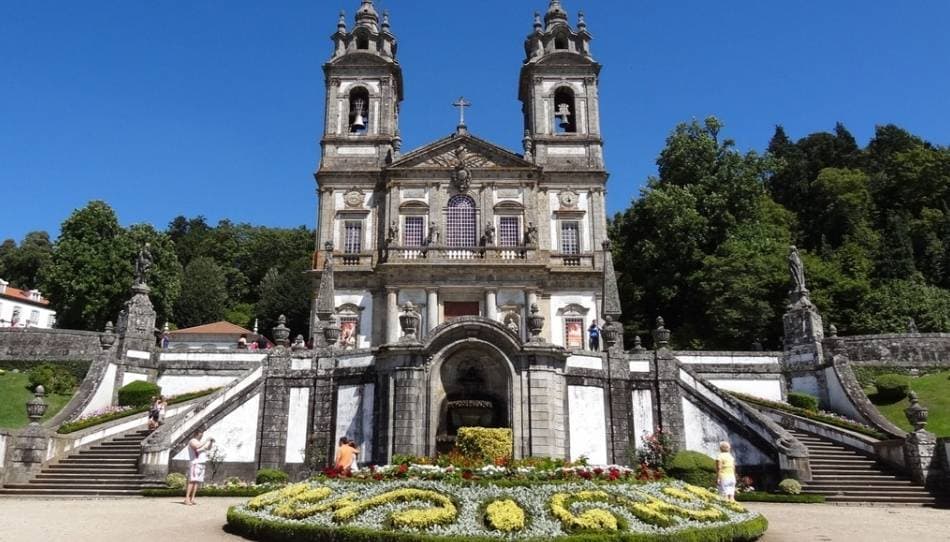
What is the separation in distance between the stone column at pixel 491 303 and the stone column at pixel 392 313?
3776mm

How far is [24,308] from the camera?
57.5 meters

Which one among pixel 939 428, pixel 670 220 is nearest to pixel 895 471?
pixel 939 428

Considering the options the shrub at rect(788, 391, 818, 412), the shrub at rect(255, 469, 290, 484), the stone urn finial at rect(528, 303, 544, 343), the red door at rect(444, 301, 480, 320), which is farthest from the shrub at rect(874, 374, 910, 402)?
the shrub at rect(255, 469, 290, 484)

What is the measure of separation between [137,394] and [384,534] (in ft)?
51.5

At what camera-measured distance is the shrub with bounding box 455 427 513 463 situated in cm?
1555

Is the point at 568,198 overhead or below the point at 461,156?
below

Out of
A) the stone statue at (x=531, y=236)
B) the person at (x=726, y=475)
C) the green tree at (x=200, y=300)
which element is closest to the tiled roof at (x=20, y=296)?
the green tree at (x=200, y=300)

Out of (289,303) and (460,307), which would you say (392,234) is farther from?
(289,303)

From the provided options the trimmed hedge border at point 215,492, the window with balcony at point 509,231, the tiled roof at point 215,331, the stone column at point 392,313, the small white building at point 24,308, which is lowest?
the trimmed hedge border at point 215,492

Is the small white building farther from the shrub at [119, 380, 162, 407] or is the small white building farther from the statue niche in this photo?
the statue niche

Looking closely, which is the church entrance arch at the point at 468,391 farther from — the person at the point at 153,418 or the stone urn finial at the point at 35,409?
the stone urn finial at the point at 35,409

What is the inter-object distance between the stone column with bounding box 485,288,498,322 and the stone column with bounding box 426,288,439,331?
2.09 metres

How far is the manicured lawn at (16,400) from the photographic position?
2036cm

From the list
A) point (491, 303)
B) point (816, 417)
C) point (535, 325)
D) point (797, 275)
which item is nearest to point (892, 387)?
point (816, 417)
